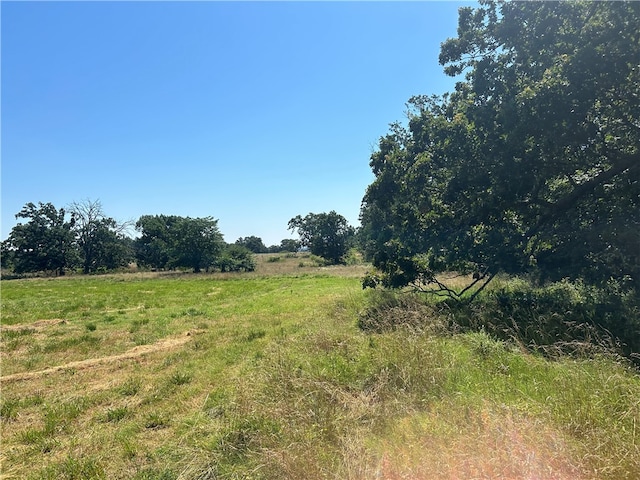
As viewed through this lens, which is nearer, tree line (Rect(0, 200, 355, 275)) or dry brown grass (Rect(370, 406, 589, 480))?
dry brown grass (Rect(370, 406, 589, 480))

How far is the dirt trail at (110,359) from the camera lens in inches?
273

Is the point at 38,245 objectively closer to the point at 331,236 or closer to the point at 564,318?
the point at 331,236

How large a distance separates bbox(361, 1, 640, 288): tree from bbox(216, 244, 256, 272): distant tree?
38.9 metres

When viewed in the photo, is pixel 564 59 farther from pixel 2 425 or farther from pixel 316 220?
pixel 316 220

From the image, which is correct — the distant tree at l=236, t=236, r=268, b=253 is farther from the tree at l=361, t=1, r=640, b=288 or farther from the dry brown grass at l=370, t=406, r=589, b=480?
the dry brown grass at l=370, t=406, r=589, b=480

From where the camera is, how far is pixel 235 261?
50.1m

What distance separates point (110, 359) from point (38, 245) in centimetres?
6909

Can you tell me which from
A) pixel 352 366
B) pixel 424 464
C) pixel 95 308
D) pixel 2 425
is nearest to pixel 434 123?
pixel 352 366

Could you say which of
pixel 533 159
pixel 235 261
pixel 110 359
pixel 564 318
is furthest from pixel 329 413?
pixel 235 261

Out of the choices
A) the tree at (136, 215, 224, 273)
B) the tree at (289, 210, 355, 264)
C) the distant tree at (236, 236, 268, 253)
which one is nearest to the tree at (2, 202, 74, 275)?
the tree at (136, 215, 224, 273)

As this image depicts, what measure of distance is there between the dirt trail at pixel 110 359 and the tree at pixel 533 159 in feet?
23.9

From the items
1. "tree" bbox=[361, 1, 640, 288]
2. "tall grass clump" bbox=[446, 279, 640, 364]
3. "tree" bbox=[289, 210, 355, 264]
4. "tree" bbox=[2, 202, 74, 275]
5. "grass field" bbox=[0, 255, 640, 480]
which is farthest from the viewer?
"tree" bbox=[289, 210, 355, 264]

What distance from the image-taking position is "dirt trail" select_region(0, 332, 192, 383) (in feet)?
22.7

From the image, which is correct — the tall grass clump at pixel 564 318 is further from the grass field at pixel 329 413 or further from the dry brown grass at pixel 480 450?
the dry brown grass at pixel 480 450
